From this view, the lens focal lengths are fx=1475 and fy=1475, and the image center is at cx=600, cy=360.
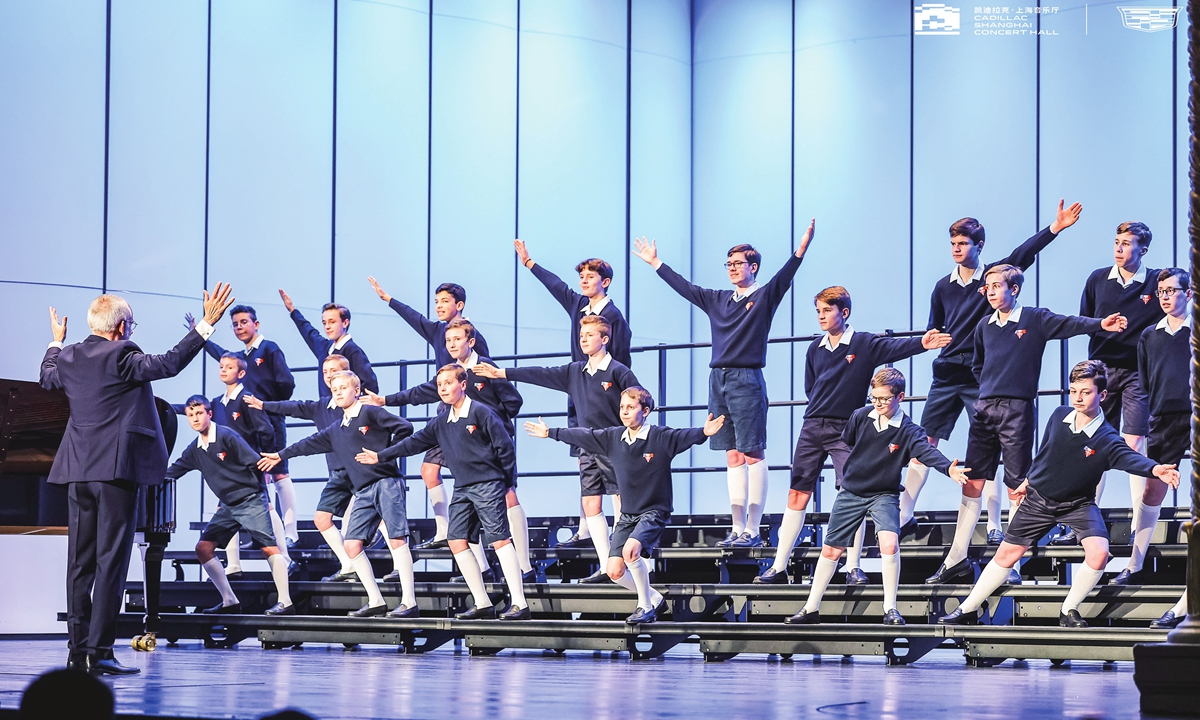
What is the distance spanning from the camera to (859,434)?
798 centimetres

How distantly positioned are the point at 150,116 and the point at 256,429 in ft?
12.4

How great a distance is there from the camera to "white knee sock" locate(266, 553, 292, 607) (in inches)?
376

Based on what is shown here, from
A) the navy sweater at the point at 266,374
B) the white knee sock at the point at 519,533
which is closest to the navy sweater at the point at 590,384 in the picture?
the white knee sock at the point at 519,533

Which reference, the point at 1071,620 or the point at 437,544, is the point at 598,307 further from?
the point at 1071,620

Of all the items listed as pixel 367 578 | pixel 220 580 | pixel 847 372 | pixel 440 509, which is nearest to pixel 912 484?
pixel 847 372

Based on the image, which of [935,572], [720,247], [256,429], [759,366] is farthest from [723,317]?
[720,247]

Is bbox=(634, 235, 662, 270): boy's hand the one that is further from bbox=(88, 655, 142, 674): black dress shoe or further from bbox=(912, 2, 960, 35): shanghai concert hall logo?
bbox=(912, 2, 960, 35): shanghai concert hall logo

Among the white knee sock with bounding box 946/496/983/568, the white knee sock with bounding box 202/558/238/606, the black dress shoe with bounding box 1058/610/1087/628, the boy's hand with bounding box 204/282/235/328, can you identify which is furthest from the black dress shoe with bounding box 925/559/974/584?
the white knee sock with bounding box 202/558/238/606

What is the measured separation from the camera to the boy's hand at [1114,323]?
287 inches

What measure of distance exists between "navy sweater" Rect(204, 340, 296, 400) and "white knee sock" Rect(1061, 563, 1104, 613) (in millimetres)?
5731

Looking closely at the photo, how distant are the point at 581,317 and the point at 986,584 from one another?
321 cm

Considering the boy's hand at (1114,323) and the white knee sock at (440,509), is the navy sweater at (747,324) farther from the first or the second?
the white knee sock at (440,509)

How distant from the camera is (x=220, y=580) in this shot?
31.9 ft

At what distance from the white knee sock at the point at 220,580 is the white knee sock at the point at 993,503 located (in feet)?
16.0
